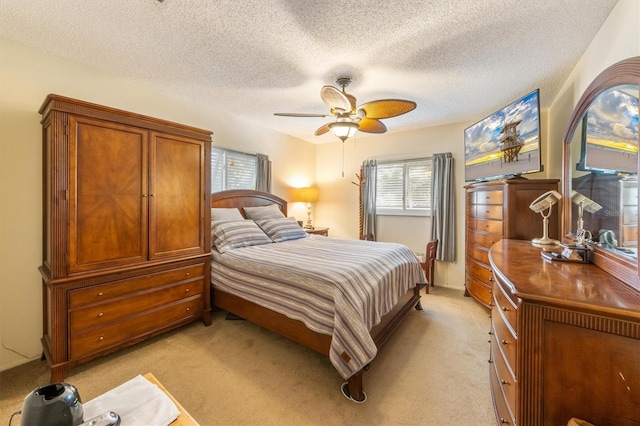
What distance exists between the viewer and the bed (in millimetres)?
1769

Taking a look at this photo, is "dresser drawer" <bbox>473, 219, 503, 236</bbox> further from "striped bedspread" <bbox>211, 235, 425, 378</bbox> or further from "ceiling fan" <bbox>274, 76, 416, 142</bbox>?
"ceiling fan" <bbox>274, 76, 416, 142</bbox>

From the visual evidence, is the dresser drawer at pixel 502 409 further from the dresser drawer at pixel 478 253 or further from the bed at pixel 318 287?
the dresser drawer at pixel 478 253

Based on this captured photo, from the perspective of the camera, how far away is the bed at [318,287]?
69.6 inches

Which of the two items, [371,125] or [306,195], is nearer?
[371,125]

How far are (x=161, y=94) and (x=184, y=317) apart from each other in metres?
2.58

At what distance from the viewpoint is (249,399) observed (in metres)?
1.74

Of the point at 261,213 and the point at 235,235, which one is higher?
the point at 261,213

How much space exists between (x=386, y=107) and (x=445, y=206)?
2.38 m

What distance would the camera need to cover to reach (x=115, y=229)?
2135 mm

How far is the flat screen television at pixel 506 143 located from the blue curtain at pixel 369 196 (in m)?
1.57

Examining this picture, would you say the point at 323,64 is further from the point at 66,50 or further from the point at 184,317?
the point at 184,317

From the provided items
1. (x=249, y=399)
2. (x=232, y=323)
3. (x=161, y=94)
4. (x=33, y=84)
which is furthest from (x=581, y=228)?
(x=33, y=84)

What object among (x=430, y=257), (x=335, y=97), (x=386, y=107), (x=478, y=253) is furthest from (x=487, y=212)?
(x=335, y=97)

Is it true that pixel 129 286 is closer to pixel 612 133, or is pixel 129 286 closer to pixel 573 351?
pixel 573 351
